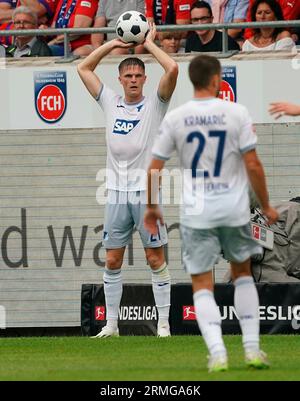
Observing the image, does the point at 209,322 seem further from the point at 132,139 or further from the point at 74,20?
the point at 74,20

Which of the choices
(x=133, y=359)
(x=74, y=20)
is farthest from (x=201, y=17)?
(x=133, y=359)

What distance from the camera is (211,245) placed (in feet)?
28.1

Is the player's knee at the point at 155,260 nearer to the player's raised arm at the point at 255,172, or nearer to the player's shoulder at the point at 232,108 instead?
the player's raised arm at the point at 255,172

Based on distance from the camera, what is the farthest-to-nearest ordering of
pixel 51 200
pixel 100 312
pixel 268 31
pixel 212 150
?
pixel 51 200, pixel 268 31, pixel 100 312, pixel 212 150

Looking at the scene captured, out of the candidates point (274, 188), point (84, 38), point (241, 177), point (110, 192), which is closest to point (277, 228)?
point (274, 188)

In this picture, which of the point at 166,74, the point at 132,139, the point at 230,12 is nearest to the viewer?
the point at 166,74

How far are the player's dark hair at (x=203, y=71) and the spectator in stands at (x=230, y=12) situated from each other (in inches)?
278

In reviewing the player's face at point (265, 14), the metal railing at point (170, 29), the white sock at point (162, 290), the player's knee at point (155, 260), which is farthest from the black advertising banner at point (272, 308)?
the player's face at point (265, 14)

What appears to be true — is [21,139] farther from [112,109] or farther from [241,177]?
[241,177]

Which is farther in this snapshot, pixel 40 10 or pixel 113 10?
pixel 40 10

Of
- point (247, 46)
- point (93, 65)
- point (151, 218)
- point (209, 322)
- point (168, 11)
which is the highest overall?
point (168, 11)

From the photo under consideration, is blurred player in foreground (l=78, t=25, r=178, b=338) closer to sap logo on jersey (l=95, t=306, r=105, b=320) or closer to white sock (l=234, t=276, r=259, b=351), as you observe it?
sap logo on jersey (l=95, t=306, r=105, b=320)

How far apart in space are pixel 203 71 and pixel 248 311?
165 cm

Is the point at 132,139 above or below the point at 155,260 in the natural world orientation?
above
